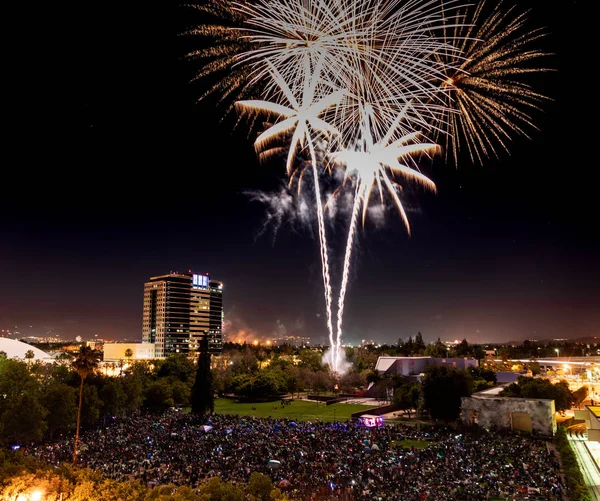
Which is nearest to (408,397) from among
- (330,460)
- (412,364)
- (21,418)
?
(412,364)

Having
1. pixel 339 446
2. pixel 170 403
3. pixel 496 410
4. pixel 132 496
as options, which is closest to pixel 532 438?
pixel 496 410

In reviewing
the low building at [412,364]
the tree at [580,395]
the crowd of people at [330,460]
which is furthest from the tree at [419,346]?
the crowd of people at [330,460]

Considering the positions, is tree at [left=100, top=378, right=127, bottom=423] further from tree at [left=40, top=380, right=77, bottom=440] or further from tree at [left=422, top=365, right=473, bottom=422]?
tree at [left=422, top=365, right=473, bottom=422]

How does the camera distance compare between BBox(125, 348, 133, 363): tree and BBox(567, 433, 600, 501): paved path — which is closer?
BBox(567, 433, 600, 501): paved path

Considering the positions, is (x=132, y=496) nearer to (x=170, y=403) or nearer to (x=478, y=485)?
(x=478, y=485)

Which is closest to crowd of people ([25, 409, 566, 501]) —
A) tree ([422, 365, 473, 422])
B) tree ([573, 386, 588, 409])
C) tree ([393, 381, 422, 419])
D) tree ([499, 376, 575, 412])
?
tree ([422, 365, 473, 422])
